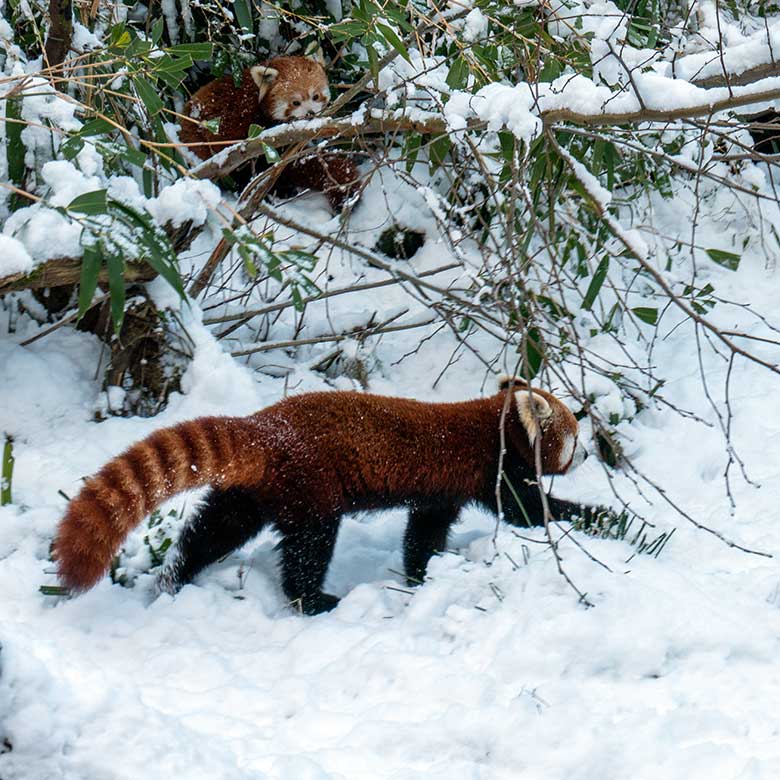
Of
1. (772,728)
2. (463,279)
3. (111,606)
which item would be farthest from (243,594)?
(463,279)

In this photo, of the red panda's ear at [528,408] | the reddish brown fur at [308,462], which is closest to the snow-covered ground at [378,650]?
the reddish brown fur at [308,462]

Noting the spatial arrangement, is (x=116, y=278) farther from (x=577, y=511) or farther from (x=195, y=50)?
(x=577, y=511)

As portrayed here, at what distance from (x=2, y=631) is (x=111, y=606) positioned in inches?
31.0

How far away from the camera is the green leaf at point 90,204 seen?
2.71 metres

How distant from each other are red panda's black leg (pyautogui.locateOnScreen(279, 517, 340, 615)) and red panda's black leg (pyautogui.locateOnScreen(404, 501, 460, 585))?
0.39 metres

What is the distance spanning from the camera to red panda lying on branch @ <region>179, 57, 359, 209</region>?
5617mm

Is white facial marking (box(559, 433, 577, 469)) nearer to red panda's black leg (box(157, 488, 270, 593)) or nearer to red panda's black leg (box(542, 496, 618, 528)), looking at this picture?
red panda's black leg (box(542, 496, 618, 528))

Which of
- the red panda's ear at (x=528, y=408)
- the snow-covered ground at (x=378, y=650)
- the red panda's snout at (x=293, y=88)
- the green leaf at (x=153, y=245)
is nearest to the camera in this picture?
the snow-covered ground at (x=378, y=650)

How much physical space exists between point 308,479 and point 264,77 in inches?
135

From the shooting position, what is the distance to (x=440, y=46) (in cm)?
488

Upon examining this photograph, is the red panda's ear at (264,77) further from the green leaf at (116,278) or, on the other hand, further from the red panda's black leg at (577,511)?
the green leaf at (116,278)

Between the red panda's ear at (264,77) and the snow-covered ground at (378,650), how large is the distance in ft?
7.34

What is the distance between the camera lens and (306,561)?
3148mm

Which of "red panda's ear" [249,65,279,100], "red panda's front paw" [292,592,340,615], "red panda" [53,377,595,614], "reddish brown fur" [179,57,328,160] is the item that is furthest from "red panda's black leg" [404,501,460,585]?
"red panda's ear" [249,65,279,100]
